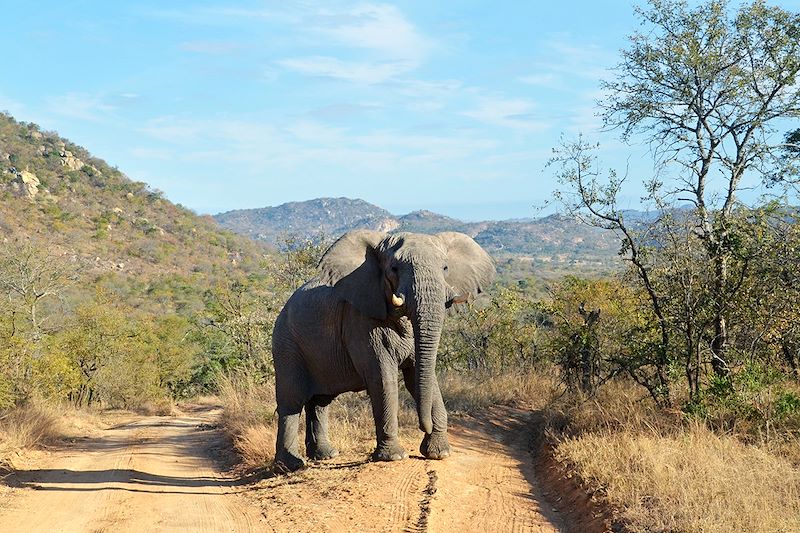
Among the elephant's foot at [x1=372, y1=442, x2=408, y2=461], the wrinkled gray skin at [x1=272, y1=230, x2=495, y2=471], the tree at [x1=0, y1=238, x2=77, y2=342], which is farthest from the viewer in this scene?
the tree at [x1=0, y1=238, x2=77, y2=342]

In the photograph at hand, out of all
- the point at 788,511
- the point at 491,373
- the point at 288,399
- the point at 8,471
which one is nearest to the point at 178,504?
the point at 288,399

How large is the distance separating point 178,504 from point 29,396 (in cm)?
1080

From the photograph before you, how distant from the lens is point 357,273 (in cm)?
851

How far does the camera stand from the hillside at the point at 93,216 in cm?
5600

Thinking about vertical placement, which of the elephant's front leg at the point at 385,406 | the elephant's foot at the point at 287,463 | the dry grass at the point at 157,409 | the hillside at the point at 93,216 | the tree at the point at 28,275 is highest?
the hillside at the point at 93,216

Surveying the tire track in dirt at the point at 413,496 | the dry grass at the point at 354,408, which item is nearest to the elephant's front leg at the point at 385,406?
the tire track in dirt at the point at 413,496

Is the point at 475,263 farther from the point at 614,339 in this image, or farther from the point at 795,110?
the point at 795,110

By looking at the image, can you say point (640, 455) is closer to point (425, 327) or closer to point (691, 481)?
point (691, 481)

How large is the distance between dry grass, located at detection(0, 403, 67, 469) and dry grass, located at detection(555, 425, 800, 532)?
8.66 meters

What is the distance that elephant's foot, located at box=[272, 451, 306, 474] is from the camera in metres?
9.38

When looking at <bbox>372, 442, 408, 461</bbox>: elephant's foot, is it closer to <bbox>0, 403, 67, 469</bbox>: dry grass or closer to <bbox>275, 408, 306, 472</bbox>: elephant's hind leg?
<bbox>275, 408, 306, 472</bbox>: elephant's hind leg

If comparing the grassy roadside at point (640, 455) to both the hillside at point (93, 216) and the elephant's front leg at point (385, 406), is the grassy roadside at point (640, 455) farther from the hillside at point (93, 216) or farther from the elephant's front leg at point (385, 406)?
the hillside at point (93, 216)

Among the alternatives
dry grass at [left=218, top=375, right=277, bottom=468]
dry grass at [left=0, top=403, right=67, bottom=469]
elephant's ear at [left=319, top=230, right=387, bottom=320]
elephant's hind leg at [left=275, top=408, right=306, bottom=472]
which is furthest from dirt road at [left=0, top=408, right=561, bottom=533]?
elephant's ear at [left=319, top=230, right=387, bottom=320]

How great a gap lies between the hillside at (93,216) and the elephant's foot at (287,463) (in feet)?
140
